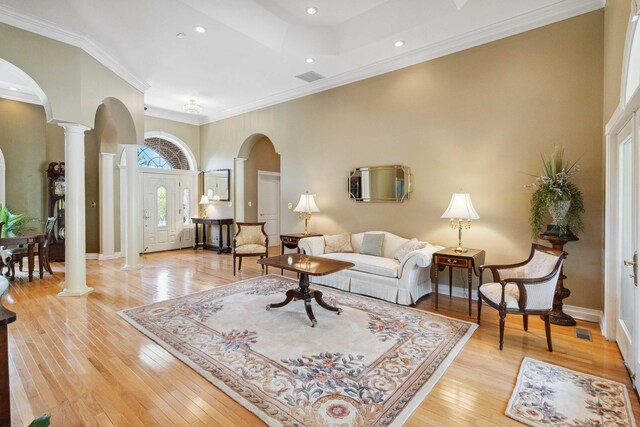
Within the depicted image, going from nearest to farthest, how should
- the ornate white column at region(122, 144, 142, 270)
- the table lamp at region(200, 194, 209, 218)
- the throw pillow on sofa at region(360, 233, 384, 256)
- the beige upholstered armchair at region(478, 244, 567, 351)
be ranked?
1. the beige upholstered armchair at region(478, 244, 567, 351)
2. the throw pillow on sofa at region(360, 233, 384, 256)
3. the ornate white column at region(122, 144, 142, 270)
4. the table lamp at region(200, 194, 209, 218)

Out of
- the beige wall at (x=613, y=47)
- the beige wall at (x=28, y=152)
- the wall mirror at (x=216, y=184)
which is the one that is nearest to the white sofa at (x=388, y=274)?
the beige wall at (x=613, y=47)

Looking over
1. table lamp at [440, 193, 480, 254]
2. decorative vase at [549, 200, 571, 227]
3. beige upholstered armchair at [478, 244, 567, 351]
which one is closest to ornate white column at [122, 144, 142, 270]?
table lamp at [440, 193, 480, 254]

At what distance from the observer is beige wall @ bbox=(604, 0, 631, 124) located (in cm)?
263

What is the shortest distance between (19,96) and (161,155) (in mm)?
2887

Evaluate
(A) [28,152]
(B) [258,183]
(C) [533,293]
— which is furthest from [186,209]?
(C) [533,293]

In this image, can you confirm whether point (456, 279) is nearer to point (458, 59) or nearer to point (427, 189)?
point (427, 189)

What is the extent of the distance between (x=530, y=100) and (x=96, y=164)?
8.55 meters

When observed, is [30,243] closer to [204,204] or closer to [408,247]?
[204,204]

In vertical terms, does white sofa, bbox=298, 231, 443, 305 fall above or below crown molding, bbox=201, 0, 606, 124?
below

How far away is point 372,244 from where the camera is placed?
5070mm

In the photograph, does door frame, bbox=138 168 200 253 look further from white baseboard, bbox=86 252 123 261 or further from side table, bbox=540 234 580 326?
side table, bbox=540 234 580 326

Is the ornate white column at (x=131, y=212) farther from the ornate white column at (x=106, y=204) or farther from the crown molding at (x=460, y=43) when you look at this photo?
the crown molding at (x=460, y=43)

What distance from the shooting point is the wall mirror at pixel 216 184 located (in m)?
8.41

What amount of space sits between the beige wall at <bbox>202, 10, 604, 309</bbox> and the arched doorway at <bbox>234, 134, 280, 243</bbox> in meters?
2.57
